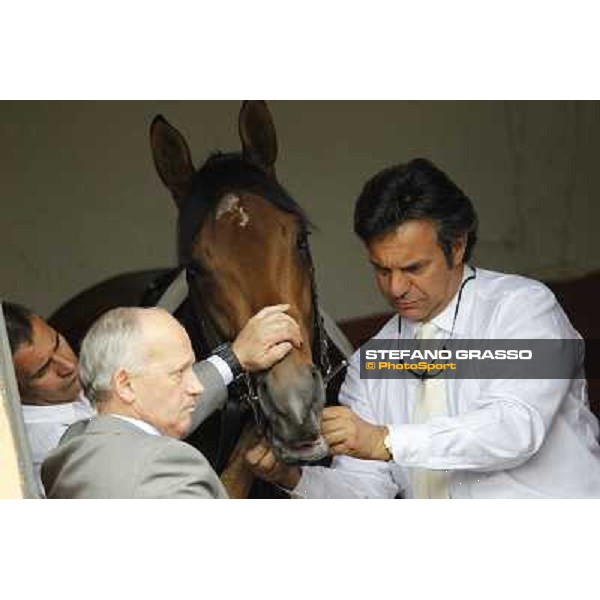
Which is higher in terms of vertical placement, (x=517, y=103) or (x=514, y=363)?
(x=517, y=103)

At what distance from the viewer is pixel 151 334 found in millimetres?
7020

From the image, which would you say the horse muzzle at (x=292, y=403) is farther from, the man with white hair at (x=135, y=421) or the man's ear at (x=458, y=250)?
the man's ear at (x=458, y=250)

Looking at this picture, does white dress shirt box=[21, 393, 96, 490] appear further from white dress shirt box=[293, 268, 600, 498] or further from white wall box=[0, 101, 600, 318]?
white dress shirt box=[293, 268, 600, 498]

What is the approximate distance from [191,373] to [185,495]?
582 millimetres

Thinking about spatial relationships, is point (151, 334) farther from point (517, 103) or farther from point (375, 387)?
point (517, 103)

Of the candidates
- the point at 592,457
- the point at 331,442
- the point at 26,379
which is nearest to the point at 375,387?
the point at 331,442

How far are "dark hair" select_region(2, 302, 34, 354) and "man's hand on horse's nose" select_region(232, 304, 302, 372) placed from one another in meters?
0.77

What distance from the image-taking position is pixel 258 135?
706 centimetres

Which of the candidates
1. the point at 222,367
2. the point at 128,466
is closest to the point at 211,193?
the point at 222,367

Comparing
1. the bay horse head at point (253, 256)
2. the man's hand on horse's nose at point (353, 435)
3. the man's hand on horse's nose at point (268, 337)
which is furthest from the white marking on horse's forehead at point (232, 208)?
the man's hand on horse's nose at point (353, 435)

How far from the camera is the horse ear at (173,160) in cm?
707

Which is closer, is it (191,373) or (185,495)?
(185,495)

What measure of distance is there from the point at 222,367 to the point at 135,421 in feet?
1.52
